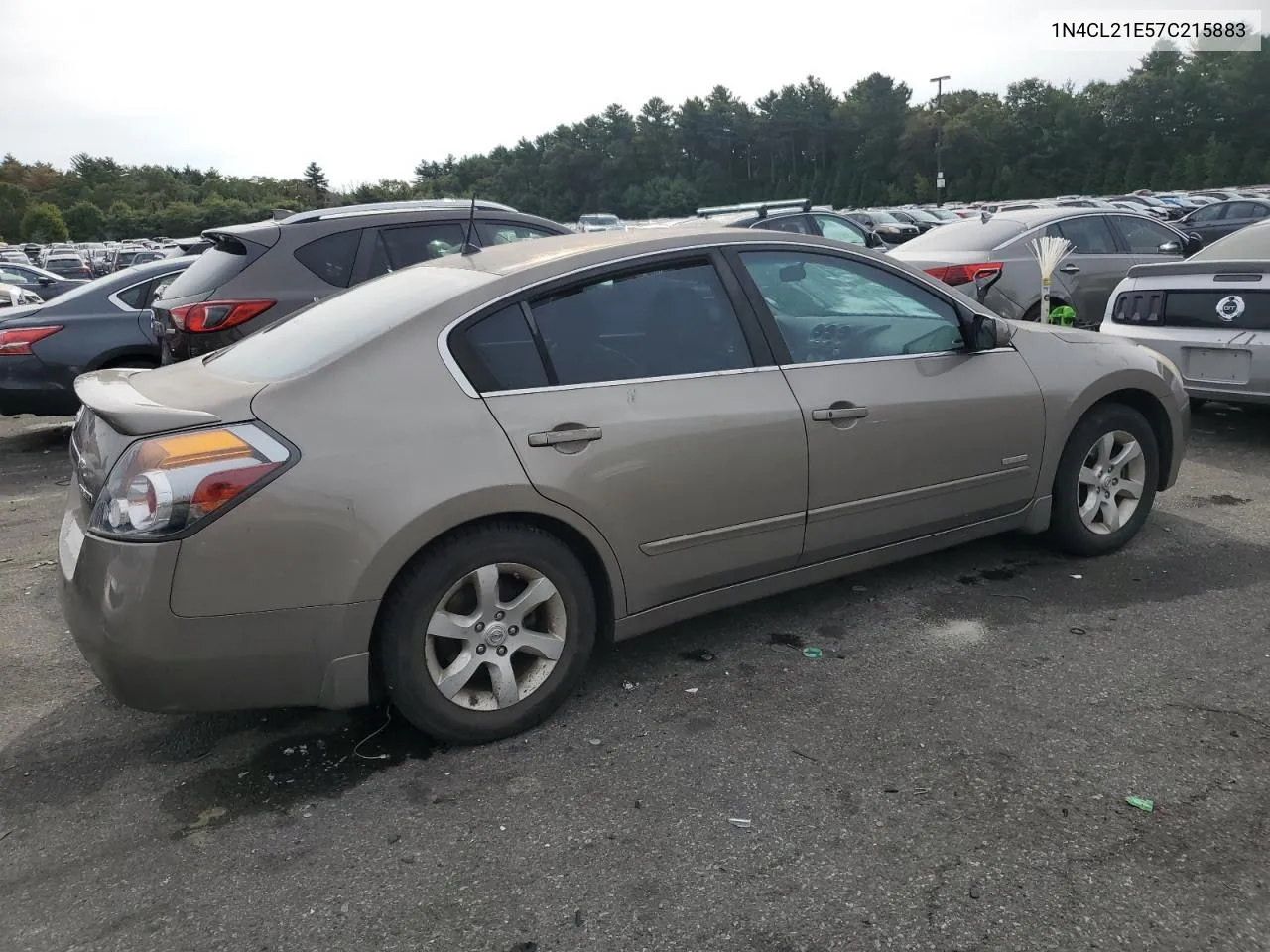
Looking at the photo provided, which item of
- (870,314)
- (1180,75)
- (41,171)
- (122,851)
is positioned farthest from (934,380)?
(41,171)

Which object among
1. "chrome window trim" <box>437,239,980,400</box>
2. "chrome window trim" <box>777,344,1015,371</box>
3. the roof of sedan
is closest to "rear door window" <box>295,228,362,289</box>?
the roof of sedan

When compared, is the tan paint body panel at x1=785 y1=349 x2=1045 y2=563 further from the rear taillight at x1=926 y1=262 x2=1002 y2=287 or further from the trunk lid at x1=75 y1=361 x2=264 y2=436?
the rear taillight at x1=926 y1=262 x2=1002 y2=287

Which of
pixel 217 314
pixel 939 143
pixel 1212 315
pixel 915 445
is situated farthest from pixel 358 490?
pixel 939 143

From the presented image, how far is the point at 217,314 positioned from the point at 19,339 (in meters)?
2.35

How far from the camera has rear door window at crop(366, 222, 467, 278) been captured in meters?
6.80

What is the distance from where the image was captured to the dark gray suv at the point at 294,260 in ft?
21.3

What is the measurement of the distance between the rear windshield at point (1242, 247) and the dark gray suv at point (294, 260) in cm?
452

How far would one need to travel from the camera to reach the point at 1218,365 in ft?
21.0

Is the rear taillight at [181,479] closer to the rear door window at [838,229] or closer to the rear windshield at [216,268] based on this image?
the rear windshield at [216,268]

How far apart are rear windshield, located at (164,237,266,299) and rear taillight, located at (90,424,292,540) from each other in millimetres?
4215

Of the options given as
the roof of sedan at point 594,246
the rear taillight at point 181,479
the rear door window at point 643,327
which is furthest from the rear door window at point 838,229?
the rear taillight at point 181,479

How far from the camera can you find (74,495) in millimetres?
3180

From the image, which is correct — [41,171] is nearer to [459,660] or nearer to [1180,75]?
[1180,75]

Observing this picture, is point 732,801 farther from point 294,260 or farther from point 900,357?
point 294,260
